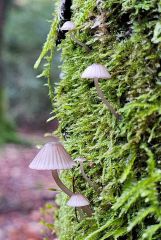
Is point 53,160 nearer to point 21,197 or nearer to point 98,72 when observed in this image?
point 98,72

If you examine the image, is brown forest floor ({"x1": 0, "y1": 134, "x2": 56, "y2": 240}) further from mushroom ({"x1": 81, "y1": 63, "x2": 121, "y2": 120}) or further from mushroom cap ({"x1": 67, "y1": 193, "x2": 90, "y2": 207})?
mushroom ({"x1": 81, "y1": 63, "x2": 121, "y2": 120})

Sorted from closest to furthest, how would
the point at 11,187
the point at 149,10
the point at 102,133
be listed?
the point at 149,10
the point at 102,133
the point at 11,187

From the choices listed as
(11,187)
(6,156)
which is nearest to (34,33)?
(6,156)

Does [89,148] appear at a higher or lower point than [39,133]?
lower

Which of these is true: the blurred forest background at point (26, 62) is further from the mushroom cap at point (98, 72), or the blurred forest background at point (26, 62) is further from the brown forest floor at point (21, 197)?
the mushroom cap at point (98, 72)

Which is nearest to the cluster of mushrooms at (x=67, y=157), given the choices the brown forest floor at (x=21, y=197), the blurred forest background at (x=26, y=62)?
the brown forest floor at (x=21, y=197)

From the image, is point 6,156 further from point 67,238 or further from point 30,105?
point 30,105
